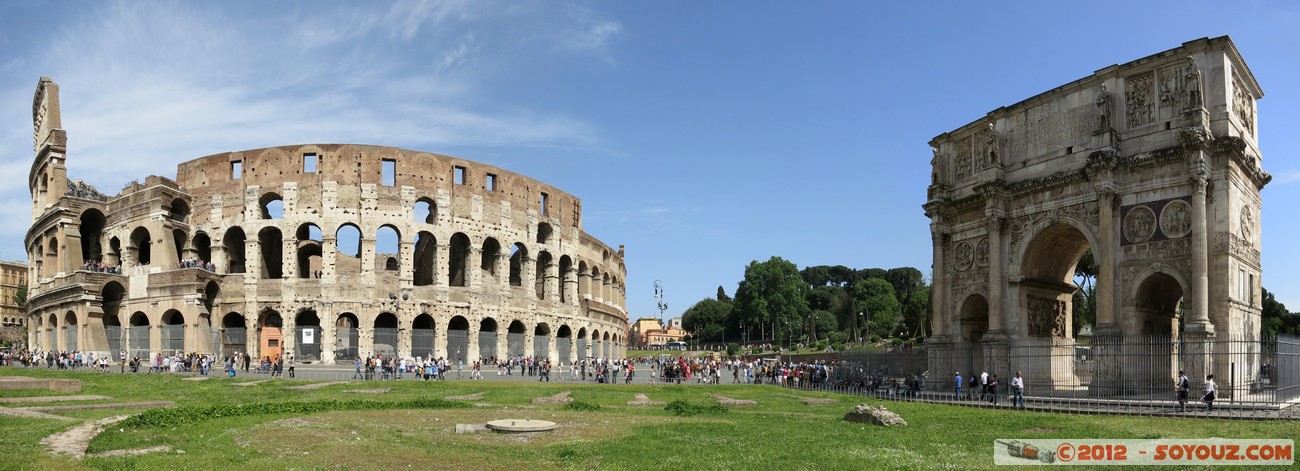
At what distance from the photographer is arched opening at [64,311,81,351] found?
168 feet

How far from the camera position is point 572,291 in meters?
61.5

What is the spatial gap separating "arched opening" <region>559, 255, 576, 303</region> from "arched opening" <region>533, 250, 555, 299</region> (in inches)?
51.5

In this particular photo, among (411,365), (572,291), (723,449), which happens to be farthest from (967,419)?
(572,291)

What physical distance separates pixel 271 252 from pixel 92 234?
534 inches

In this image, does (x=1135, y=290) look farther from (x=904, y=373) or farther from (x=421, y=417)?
(x=421, y=417)

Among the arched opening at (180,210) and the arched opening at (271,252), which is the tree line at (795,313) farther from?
the arched opening at (180,210)

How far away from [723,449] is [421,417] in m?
7.31

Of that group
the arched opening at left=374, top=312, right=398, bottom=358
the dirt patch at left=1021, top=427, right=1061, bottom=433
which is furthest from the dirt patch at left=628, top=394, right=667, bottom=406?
the arched opening at left=374, top=312, right=398, bottom=358

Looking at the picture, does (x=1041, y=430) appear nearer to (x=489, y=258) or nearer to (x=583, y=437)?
(x=583, y=437)

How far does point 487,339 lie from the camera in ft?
176

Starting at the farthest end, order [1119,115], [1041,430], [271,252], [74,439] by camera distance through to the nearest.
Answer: [271,252], [1119,115], [1041,430], [74,439]

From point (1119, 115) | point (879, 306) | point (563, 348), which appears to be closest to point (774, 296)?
point (879, 306)

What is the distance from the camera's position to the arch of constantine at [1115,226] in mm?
24672

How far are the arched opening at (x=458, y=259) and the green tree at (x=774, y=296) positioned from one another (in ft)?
178
